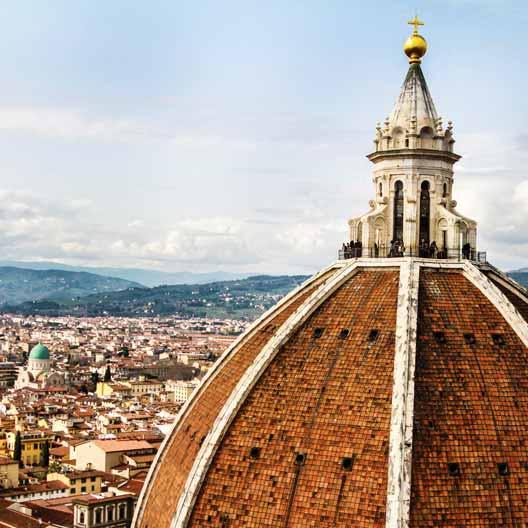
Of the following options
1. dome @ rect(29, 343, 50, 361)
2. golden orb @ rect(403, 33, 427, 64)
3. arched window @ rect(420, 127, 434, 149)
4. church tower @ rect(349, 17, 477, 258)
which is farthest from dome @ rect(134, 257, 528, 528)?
dome @ rect(29, 343, 50, 361)

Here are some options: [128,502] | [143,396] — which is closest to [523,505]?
[128,502]

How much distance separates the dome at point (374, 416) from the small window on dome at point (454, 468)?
2 cm

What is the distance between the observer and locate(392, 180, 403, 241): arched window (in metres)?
20.1

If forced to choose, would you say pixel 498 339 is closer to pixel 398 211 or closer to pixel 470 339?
pixel 470 339

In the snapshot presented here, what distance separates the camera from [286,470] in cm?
1648

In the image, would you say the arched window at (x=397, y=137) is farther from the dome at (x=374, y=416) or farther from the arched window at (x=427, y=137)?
the dome at (x=374, y=416)

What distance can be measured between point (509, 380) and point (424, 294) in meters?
2.42

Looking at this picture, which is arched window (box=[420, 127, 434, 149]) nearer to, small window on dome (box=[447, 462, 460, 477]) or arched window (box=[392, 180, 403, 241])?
arched window (box=[392, 180, 403, 241])

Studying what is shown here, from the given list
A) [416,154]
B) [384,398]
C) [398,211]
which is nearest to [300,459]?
[384,398]

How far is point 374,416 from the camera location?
16.2 meters

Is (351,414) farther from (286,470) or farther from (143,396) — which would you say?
(143,396)

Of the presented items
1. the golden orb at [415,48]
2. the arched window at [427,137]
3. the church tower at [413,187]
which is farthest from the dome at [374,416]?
the golden orb at [415,48]

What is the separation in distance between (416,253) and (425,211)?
1089 millimetres

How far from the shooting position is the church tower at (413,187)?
1983 centimetres
